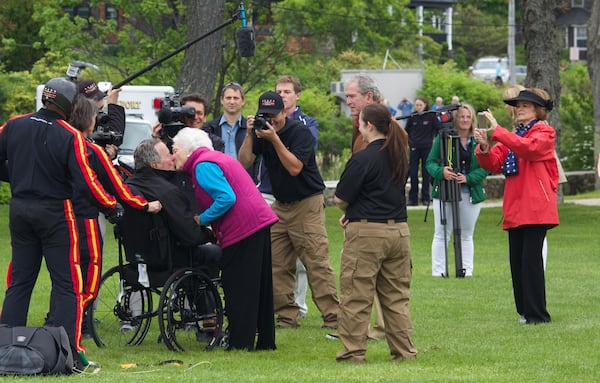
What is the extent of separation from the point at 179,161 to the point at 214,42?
13.9m

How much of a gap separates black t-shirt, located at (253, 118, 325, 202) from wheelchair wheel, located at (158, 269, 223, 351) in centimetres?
131

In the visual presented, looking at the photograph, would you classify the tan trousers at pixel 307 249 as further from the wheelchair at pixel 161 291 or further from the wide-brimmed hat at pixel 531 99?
the wide-brimmed hat at pixel 531 99

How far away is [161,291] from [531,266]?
333 cm

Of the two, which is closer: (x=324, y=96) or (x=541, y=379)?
(x=541, y=379)

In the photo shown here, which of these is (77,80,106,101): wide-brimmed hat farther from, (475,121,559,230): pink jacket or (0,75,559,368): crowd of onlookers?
(475,121,559,230): pink jacket

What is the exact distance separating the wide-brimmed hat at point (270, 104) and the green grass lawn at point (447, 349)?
187cm

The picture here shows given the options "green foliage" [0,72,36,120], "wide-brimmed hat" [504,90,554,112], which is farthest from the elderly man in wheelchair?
"green foliage" [0,72,36,120]

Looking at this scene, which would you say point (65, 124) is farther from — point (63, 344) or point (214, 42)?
point (214, 42)

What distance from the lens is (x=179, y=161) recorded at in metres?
10.4

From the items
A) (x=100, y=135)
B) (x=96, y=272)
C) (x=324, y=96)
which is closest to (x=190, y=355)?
(x=96, y=272)

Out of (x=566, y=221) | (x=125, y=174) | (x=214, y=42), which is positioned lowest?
(x=566, y=221)

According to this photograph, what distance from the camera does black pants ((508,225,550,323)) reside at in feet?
38.2

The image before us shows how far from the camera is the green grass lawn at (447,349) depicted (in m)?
9.03

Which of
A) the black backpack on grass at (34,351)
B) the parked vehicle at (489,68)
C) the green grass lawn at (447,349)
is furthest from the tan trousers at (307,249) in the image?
the parked vehicle at (489,68)
